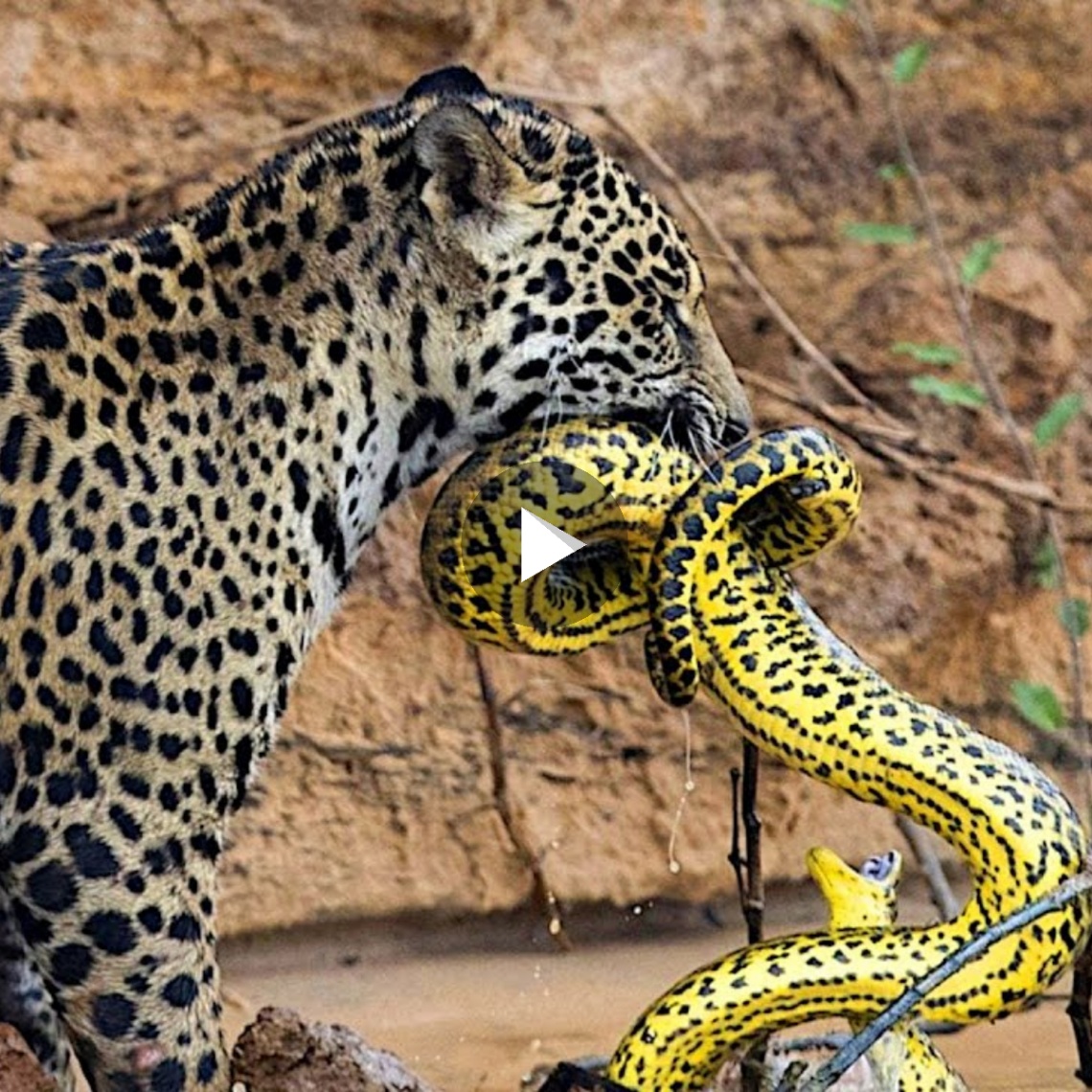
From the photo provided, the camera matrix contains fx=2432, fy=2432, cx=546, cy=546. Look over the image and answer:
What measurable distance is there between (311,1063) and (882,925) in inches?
43.8

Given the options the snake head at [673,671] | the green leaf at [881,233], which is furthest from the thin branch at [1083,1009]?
the green leaf at [881,233]

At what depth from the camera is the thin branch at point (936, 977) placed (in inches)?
156

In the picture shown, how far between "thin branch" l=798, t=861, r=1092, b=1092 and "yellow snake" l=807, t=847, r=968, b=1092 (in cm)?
35

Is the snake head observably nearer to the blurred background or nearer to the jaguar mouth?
the jaguar mouth

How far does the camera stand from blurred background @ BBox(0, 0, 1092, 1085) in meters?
7.66

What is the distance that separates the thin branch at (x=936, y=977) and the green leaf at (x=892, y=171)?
401 cm

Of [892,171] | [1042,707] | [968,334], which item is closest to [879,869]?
[1042,707]

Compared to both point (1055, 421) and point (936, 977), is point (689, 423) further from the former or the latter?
point (1055, 421)

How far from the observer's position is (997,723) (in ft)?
26.7

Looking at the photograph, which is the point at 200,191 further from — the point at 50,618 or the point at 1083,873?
the point at 1083,873

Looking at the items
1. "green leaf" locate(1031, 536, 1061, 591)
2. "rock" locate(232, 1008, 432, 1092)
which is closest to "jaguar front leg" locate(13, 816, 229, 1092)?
"rock" locate(232, 1008, 432, 1092)

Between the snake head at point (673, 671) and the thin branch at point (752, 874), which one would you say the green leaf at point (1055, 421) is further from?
the snake head at point (673, 671)

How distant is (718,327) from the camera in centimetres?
820

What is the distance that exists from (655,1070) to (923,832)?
3056 mm
